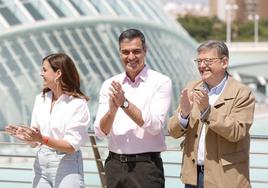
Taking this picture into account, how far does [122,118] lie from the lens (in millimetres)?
4562

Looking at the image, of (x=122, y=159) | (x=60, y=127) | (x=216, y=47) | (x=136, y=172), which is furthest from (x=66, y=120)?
(x=216, y=47)

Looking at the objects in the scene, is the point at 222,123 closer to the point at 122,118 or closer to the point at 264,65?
the point at 122,118

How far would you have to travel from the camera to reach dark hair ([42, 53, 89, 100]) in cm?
456

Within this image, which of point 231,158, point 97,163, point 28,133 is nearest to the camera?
point 231,158

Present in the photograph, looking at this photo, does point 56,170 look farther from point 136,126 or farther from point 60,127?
point 136,126

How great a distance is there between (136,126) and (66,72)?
1.86 feet

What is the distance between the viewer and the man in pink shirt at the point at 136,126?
4.46m

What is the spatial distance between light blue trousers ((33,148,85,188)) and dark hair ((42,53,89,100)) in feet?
1.32

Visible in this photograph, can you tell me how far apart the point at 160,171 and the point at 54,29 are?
45.0 feet

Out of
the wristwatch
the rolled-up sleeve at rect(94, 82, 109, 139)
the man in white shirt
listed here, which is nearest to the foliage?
the rolled-up sleeve at rect(94, 82, 109, 139)

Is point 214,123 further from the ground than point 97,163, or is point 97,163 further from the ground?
point 214,123

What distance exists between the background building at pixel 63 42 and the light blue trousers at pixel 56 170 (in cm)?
1183

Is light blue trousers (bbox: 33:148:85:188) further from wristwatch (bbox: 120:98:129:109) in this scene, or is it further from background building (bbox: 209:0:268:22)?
background building (bbox: 209:0:268:22)

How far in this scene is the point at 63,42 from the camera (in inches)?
711
